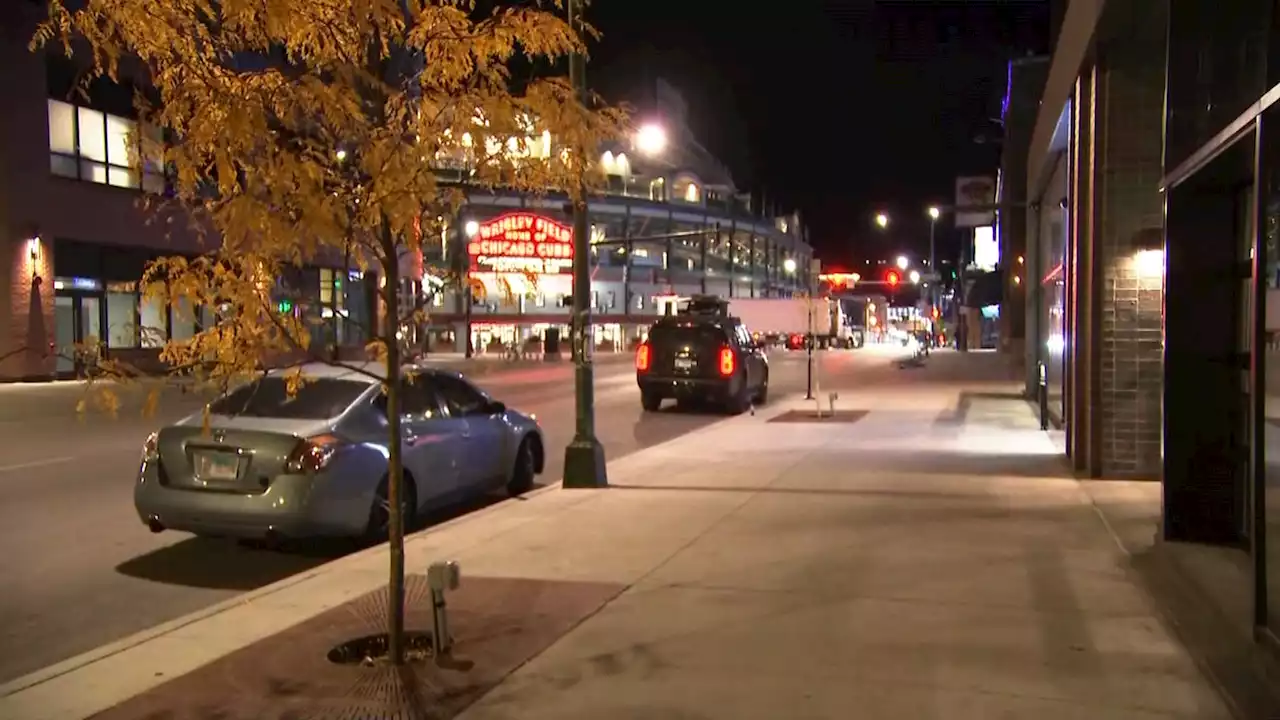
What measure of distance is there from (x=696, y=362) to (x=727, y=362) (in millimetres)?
626

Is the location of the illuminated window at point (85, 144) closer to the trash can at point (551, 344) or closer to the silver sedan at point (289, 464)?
the trash can at point (551, 344)

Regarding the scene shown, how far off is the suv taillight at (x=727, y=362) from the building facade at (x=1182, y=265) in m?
8.43

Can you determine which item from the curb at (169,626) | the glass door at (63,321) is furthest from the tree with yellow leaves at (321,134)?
the glass door at (63,321)

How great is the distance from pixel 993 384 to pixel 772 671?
82.8 feet

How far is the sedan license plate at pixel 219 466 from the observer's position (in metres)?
8.05

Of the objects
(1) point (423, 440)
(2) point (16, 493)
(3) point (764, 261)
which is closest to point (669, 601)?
(1) point (423, 440)

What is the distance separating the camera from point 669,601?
6684 millimetres

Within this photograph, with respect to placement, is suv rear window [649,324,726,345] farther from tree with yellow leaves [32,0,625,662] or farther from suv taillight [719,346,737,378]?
tree with yellow leaves [32,0,625,662]

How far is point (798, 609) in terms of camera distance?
6449mm

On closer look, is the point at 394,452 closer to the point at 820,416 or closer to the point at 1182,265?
the point at 1182,265

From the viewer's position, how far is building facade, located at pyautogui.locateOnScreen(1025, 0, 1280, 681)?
17.6 feet

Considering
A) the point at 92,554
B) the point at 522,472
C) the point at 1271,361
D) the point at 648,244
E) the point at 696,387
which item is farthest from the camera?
the point at 648,244

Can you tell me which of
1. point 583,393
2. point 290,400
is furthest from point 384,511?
point 583,393

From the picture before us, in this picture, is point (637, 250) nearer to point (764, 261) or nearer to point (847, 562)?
point (764, 261)
